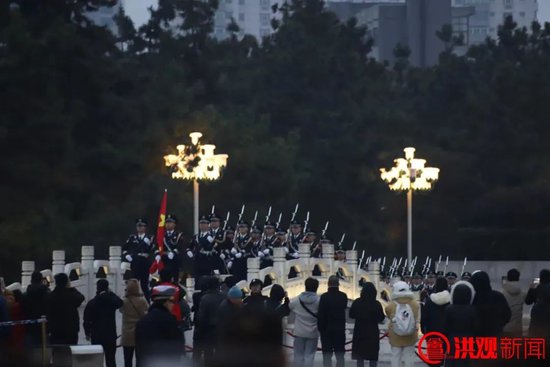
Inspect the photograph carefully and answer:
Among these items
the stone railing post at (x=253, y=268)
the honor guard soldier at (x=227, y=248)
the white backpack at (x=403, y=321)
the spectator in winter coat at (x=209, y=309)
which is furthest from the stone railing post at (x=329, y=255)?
the spectator in winter coat at (x=209, y=309)

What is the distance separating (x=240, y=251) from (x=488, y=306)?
14793 millimetres

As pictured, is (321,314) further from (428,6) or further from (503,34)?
(428,6)

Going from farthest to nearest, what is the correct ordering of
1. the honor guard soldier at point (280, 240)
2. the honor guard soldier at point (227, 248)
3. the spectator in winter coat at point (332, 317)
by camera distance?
the honor guard soldier at point (280, 240)
the honor guard soldier at point (227, 248)
the spectator in winter coat at point (332, 317)

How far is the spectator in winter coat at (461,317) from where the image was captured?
1725 centimetres

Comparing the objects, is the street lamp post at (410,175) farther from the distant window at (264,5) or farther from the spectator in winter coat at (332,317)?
the distant window at (264,5)

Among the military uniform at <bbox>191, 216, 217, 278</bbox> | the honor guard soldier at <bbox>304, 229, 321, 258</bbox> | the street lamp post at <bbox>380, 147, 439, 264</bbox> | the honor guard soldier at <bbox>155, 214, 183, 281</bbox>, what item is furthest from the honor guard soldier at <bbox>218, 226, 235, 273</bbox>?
the street lamp post at <bbox>380, 147, 439, 264</bbox>

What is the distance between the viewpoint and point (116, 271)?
32812 mm

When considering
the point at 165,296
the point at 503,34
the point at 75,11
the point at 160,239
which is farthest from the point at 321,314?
the point at 503,34

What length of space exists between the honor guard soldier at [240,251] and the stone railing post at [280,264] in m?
1.54

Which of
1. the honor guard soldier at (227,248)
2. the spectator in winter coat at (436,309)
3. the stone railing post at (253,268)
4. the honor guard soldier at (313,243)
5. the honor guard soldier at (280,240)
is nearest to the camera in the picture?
the spectator in winter coat at (436,309)

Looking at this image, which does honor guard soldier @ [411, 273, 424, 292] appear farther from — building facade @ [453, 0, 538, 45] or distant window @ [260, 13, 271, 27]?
distant window @ [260, 13, 271, 27]

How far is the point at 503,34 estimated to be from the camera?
2793 inches

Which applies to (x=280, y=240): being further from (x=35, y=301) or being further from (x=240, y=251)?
(x=35, y=301)

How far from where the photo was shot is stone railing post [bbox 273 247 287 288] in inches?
1211
